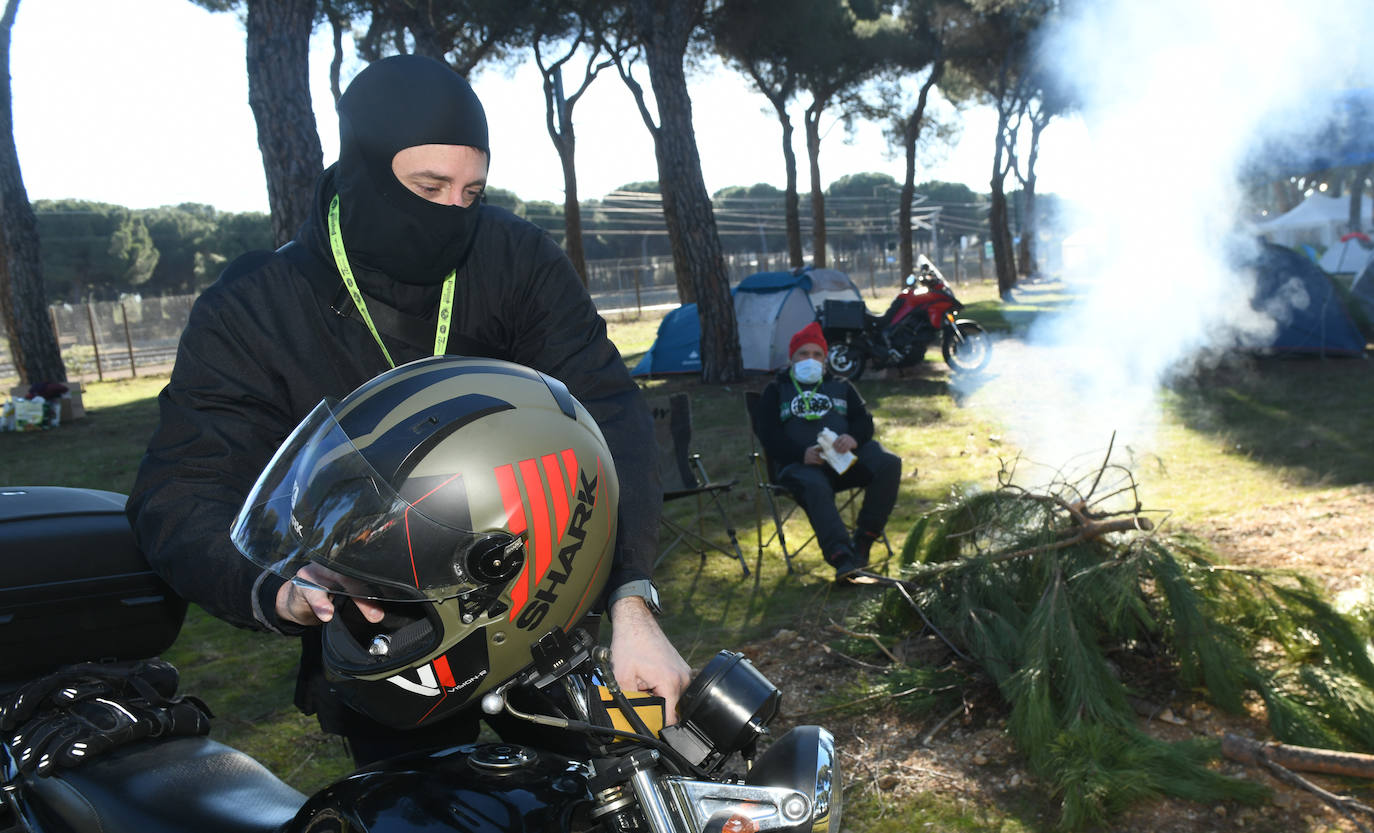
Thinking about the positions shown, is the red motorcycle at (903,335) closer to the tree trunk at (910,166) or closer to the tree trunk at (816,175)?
the tree trunk at (910,166)

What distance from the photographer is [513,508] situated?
1.29 meters

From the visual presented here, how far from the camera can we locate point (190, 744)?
191cm

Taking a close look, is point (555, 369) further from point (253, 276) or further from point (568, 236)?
point (568, 236)

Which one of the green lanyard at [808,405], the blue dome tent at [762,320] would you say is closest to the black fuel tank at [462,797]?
the green lanyard at [808,405]

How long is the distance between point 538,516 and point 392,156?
2.28ft

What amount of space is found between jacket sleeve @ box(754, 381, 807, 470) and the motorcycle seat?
14.8 ft

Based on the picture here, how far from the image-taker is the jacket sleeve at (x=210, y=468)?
4.91ft

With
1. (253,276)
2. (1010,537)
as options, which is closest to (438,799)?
(253,276)

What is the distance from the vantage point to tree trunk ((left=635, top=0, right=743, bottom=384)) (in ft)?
41.2

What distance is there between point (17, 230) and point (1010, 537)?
15.9 meters

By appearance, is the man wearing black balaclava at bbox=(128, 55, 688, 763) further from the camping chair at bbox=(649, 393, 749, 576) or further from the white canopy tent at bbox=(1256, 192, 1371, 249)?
the white canopy tent at bbox=(1256, 192, 1371, 249)

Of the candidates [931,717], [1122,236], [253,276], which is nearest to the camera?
[253,276]

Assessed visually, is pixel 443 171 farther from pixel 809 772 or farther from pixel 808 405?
pixel 808 405

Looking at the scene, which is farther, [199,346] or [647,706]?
[199,346]
